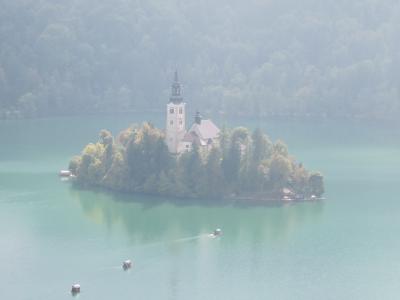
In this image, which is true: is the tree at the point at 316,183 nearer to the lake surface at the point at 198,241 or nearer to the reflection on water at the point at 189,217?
the lake surface at the point at 198,241

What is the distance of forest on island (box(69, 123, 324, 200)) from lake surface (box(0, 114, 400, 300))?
40.1 inches

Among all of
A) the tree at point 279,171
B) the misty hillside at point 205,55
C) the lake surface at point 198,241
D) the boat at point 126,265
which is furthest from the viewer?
the misty hillside at point 205,55

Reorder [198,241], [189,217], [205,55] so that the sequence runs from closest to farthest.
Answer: [198,241], [189,217], [205,55]

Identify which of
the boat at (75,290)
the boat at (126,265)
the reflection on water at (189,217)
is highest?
the reflection on water at (189,217)

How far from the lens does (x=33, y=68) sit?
9238cm

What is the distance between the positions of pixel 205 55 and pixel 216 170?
158ft

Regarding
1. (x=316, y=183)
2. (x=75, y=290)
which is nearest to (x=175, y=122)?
(x=316, y=183)

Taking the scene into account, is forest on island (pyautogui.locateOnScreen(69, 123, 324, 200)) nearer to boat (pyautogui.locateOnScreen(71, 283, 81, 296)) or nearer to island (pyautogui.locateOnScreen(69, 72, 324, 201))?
island (pyautogui.locateOnScreen(69, 72, 324, 201))

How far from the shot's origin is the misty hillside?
8656cm

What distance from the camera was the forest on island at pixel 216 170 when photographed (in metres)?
49.0

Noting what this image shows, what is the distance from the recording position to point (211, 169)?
48938 mm

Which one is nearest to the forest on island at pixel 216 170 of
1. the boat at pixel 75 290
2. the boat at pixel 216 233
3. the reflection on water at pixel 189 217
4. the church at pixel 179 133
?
the reflection on water at pixel 189 217

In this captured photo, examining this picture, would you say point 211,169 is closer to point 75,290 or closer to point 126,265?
point 126,265

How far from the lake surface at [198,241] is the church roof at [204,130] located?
4.88 meters
